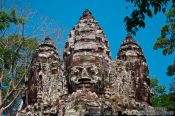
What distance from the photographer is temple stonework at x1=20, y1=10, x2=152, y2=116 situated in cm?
1301

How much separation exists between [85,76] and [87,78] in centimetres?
10

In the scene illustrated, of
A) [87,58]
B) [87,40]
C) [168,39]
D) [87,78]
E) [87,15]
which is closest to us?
[87,78]

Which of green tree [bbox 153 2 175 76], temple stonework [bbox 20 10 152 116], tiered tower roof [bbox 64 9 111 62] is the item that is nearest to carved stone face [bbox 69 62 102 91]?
temple stonework [bbox 20 10 152 116]

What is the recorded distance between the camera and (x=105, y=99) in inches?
511

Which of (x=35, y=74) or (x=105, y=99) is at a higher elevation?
(x=35, y=74)

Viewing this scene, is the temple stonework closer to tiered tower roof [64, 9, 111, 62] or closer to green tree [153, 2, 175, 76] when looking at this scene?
tiered tower roof [64, 9, 111, 62]

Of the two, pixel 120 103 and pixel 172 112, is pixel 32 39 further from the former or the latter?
pixel 172 112

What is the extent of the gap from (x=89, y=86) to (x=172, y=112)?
625 cm

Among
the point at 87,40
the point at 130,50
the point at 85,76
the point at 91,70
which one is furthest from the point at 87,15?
the point at 85,76

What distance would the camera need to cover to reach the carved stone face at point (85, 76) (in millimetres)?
13141

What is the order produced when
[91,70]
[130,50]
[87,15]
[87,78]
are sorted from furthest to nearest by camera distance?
1. [130,50]
2. [87,15]
3. [91,70]
4. [87,78]

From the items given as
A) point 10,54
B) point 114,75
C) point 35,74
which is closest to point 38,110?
point 35,74

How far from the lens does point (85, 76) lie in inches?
518

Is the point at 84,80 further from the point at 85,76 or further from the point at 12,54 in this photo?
the point at 12,54
